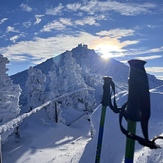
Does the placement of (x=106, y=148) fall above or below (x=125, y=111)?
below

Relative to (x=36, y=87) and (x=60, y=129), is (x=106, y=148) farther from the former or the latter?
(x=36, y=87)

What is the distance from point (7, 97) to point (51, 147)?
40.6 ft

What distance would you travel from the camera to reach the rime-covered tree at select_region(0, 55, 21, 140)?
18.8 meters

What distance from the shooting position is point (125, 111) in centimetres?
144

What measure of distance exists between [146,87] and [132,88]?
86 millimetres

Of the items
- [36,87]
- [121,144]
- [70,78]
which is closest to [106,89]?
[121,144]

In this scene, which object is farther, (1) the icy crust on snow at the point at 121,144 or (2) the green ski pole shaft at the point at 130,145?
(1) the icy crust on snow at the point at 121,144

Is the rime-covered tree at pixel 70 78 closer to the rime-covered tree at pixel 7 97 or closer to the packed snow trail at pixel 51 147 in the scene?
the packed snow trail at pixel 51 147

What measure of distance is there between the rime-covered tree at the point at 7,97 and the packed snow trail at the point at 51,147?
2.42 meters

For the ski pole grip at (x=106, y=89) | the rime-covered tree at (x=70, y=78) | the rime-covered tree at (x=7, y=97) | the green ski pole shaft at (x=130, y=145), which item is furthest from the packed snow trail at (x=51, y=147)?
the rime-covered tree at (x=70, y=78)

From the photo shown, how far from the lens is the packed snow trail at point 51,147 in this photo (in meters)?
5.94

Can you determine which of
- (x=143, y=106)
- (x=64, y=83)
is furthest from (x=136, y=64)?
(x=64, y=83)

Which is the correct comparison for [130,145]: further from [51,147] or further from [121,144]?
[51,147]

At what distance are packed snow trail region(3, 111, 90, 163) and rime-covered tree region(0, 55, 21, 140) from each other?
7.94 feet
